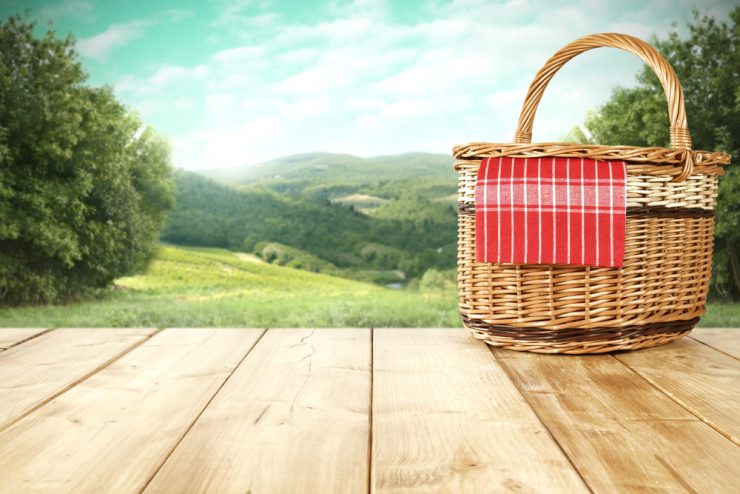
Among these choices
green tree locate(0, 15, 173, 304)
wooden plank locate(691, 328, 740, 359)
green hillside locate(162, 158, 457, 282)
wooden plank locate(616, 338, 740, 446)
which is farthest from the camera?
green hillside locate(162, 158, 457, 282)

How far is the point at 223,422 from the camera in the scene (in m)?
1.06

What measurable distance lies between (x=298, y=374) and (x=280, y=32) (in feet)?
20.5

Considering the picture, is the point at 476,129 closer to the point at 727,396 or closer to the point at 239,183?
the point at 239,183

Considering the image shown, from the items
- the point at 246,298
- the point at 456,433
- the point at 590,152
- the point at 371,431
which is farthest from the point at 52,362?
the point at 246,298

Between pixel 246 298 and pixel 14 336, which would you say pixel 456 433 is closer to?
pixel 14 336

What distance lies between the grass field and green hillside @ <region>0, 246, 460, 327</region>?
0.01 metres

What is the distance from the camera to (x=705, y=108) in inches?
260

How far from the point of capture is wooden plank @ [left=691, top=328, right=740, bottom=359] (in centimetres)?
163

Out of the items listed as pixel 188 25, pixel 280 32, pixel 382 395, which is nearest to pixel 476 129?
pixel 280 32

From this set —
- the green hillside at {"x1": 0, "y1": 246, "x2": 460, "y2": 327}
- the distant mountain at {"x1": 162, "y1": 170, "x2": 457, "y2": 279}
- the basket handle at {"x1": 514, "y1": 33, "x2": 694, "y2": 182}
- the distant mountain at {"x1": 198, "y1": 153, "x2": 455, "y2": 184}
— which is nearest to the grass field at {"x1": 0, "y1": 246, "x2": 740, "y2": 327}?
the green hillside at {"x1": 0, "y1": 246, "x2": 460, "y2": 327}

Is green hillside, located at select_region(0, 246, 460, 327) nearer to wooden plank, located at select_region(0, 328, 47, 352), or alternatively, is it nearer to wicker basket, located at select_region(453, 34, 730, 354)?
wooden plank, located at select_region(0, 328, 47, 352)

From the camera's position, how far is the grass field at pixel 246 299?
7316 mm

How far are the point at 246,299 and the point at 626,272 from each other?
6585 mm

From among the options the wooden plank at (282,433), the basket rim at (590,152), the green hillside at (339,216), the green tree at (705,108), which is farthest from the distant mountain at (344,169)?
the wooden plank at (282,433)
